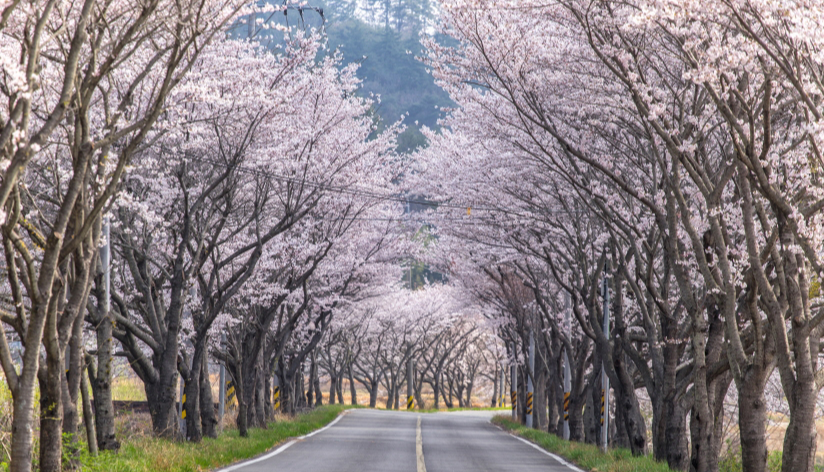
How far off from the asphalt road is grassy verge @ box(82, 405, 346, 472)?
43 cm

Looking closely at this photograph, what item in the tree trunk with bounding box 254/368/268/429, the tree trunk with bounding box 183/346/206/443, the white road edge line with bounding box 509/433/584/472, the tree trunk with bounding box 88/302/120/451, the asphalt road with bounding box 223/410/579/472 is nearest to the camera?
the tree trunk with bounding box 88/302/120/451

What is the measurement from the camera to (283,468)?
14.0 m

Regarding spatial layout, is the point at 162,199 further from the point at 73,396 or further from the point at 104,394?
the point at 73,396

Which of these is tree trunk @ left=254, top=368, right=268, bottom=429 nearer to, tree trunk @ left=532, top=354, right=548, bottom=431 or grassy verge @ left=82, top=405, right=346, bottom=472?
grassy verge @ left=82, top=405, right=346, bottom=472

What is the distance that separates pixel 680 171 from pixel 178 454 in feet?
29.6

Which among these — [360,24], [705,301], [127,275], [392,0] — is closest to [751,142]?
[705,301]

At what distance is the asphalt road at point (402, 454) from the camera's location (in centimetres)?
1493

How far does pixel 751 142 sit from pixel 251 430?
16573 millimetres

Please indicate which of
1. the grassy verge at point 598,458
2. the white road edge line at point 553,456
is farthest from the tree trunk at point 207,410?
the grassy verge at point 598,458

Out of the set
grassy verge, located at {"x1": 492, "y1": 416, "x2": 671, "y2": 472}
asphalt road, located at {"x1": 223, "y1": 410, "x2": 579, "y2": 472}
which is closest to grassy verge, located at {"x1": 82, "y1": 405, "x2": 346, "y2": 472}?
asphalt road, located at {"x1": 223, "y1": 410, "x2": 579, "y2": 472}

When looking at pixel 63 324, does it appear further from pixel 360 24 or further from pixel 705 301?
pixel 360 24

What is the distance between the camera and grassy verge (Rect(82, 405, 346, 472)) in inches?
421

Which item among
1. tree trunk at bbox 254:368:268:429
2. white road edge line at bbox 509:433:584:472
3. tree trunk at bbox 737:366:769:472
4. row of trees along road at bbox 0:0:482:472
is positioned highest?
row of trees along road at bbox 0:0:482:472

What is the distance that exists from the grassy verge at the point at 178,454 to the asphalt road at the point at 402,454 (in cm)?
43
